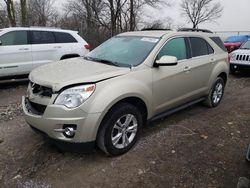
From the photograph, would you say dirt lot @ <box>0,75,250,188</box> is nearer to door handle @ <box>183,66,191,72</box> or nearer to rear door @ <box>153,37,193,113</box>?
rear door @ <box>153,37,193,113</box>

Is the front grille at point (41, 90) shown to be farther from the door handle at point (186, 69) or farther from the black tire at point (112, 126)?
the door handle at point (186, 69)

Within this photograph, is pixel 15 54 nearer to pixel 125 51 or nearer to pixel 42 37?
pixel 42 37

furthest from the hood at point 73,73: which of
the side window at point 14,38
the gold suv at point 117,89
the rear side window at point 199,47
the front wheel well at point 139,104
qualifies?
the side window at point 14,38

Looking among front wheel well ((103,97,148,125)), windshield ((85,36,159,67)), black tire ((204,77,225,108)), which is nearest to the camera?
front wheel well ((103,97,148,125))

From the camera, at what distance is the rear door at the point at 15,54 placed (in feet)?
25.2

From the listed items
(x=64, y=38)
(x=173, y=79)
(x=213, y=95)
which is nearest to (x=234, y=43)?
(x=64, y=38)

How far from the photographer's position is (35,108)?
3.79m

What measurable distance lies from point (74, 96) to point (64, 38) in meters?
5.93

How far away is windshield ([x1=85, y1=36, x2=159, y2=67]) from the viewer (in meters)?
4.28

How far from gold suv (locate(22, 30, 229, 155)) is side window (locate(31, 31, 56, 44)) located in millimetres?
3933

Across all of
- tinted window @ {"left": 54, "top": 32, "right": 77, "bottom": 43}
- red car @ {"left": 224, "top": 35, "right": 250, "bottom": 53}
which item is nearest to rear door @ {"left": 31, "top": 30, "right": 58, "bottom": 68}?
tinted window @ {"left": 54, "top": 32, "right": 77, "bottom": 43}

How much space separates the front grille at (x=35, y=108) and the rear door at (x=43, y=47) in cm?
459

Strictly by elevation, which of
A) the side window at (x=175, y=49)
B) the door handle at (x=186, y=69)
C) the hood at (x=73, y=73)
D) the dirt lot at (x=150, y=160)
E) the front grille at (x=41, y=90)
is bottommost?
the dirt lot at (x=150, y=160)

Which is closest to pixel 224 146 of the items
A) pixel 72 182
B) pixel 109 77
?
pixel 109 77
